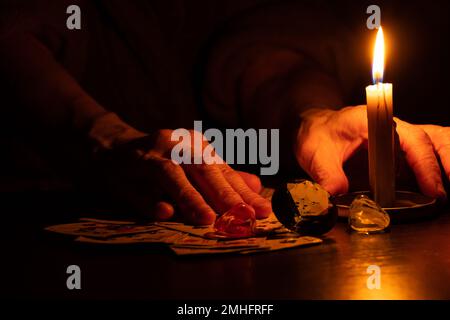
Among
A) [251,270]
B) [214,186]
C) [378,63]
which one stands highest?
[378,63]

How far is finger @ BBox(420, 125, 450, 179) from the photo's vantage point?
3.68ft

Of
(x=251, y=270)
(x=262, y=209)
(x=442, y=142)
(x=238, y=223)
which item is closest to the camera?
(x=251, y=270)

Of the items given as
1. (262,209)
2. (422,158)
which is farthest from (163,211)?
(422,158)

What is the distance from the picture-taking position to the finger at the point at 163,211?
104cm

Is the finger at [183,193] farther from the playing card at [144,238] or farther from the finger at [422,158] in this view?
the finger at [422,158]

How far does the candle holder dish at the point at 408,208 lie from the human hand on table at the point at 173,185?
11 cm

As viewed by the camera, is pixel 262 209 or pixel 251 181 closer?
pixel 262 209

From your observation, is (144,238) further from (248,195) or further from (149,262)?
(248,195)

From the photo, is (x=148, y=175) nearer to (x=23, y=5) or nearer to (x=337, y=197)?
(x=337, y=197)

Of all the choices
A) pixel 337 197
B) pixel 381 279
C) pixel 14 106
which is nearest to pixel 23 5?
pixel 14 106

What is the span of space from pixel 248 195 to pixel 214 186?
0.17 ft

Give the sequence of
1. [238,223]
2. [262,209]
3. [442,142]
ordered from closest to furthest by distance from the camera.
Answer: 1. [238,223]
2. [262,209]
3. [442,142]

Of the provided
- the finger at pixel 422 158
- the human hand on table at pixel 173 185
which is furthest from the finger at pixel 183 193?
the finger at pixel 422 158

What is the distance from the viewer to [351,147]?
1.19 meters
